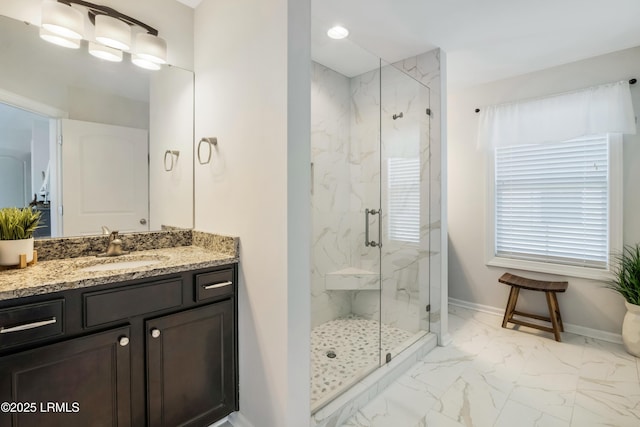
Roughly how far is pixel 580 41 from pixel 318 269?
282cm

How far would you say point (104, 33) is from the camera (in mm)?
1676

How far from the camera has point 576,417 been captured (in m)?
1.75

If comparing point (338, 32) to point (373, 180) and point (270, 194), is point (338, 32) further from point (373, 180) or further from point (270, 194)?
point (270, 194)

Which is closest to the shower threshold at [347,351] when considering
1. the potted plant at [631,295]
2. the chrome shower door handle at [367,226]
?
the chrome shower door handle at [367,226]

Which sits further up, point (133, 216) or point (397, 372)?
point (133, 216)

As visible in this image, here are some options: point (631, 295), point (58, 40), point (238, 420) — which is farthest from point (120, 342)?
point (631, 295)

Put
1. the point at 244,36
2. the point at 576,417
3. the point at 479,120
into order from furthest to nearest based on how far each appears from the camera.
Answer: the point at 479,120 < the point at 576,417 < the point at 244,36

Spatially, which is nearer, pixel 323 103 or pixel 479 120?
pixel 323 103

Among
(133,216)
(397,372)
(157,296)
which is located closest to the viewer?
(157,296)

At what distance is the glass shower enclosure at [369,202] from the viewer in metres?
2.70

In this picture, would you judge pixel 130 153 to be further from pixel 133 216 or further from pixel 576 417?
pixel 576 417

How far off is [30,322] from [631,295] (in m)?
3.75

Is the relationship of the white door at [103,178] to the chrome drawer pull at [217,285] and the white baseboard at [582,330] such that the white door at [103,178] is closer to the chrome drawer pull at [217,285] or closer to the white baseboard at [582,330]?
the chrome drawer pull at [217,285]

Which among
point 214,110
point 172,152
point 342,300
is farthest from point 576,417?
point 172,152
